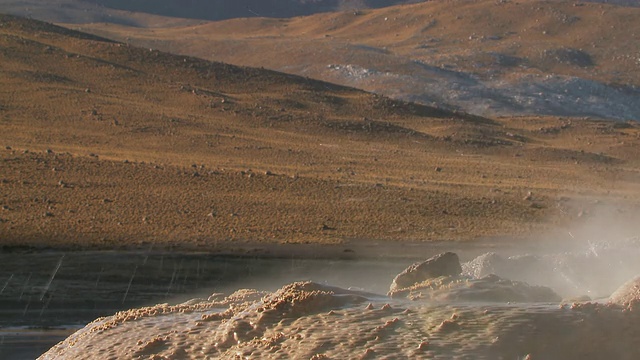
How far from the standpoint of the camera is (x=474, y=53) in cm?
5797

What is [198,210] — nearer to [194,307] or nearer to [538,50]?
[194,307]

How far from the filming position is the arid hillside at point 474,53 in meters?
48.0

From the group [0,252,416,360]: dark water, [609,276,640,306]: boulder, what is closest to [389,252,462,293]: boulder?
[609,276,640,306]: boulder

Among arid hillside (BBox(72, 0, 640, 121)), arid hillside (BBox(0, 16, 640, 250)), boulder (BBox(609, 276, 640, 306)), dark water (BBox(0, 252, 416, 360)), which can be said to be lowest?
dark water (BBox(0, 252, 416, 360))

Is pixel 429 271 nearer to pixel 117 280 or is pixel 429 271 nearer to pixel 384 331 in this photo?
pixel 384 331

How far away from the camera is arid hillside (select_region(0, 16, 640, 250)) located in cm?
1859

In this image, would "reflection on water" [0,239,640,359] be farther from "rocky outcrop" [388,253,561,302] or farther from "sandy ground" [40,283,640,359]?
"sandy ground" [40,283,640,359]

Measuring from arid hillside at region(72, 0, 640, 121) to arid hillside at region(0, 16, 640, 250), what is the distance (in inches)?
432

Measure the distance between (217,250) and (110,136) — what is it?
→ 11.9m

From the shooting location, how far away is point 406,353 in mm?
7898

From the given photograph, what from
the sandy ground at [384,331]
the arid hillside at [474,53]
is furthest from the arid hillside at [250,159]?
the arid hillside at [474,53]

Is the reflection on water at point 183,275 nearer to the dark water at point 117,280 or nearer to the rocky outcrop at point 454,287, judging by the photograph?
the dark water at point 117,280

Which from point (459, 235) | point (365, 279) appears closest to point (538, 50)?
point (459, 235)

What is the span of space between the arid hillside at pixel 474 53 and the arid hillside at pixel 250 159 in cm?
1098
